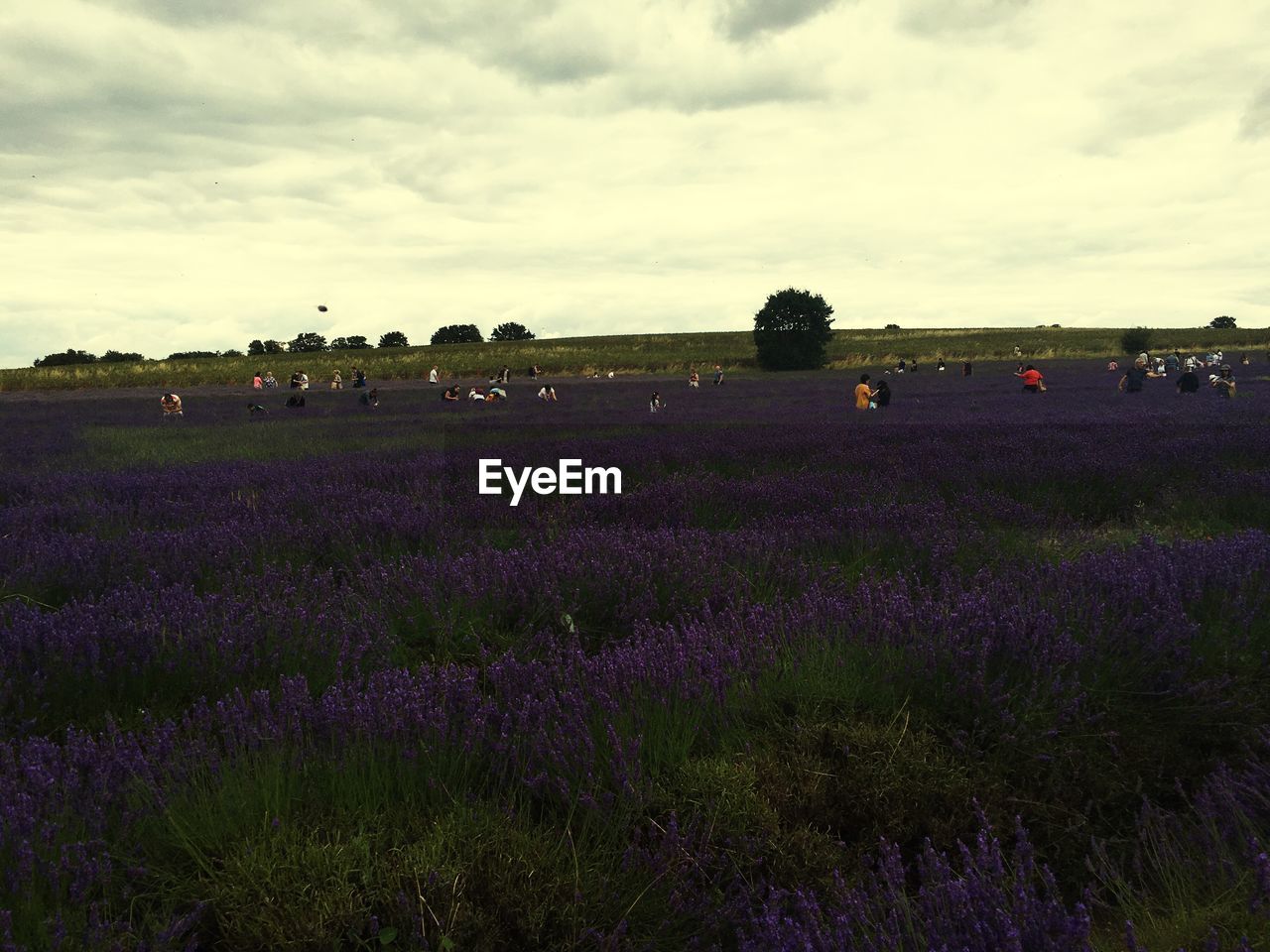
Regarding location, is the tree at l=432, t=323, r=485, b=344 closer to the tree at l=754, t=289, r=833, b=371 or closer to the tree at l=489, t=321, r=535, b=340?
Result: the tree at l=489, t=321, r=535, b=340

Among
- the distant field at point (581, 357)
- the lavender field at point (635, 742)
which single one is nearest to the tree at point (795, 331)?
the distant field at point (581, 357)

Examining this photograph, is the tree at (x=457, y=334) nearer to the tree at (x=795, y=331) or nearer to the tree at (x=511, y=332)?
the tree at (x=511, y=332)

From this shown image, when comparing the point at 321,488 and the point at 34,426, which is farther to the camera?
the point at 34,426

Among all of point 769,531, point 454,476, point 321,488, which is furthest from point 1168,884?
point 454,476

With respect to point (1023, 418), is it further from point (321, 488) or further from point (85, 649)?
point (85, 649)

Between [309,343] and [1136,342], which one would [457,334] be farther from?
[1136,342]

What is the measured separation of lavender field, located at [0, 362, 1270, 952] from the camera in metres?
1.47

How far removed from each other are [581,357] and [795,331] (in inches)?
694

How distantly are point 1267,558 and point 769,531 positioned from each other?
7.50 ft

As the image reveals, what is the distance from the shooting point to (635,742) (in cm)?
179

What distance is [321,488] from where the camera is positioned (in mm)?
6160

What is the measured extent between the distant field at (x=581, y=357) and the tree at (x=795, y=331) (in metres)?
3.63

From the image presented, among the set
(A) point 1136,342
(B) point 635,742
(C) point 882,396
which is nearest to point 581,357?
(A) point 1136,342

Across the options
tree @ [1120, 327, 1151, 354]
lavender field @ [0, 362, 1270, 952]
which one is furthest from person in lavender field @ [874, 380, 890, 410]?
tree @ [1120, 327, 1151, 354]
